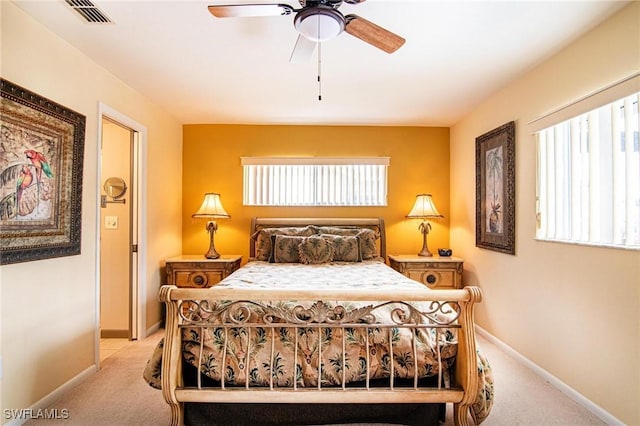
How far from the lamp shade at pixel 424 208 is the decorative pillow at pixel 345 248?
94 cm

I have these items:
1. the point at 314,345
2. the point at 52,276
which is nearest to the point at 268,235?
the point at 52,276

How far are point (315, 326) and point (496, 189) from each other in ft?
7.99

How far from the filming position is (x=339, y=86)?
312 centimetres

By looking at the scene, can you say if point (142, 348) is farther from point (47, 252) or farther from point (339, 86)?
point (339, 86)

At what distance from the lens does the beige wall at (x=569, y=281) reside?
1.93m

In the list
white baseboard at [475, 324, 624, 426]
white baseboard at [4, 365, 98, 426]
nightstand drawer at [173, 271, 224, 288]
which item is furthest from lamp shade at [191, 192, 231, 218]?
white baseboard at [475, 324, 624, 426]

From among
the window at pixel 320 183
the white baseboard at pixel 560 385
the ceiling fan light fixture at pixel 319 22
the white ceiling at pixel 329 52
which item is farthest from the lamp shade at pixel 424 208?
the ceiling fan light fixture at pixel 319 22

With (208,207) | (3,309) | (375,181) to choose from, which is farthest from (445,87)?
(3,309)

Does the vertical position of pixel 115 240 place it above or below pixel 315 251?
above

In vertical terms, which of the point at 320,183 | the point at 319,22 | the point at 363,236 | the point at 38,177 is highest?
the point at 319,22

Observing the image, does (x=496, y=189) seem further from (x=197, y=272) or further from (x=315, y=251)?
(x=197, y=272)

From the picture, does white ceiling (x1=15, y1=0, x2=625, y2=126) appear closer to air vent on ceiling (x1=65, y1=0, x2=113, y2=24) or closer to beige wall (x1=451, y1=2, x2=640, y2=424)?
air vent on ceiling (x1=65, y1=0, x2=113, y2=24)

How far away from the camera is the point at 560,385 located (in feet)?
7.88

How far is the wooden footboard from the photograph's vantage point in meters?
1.75
